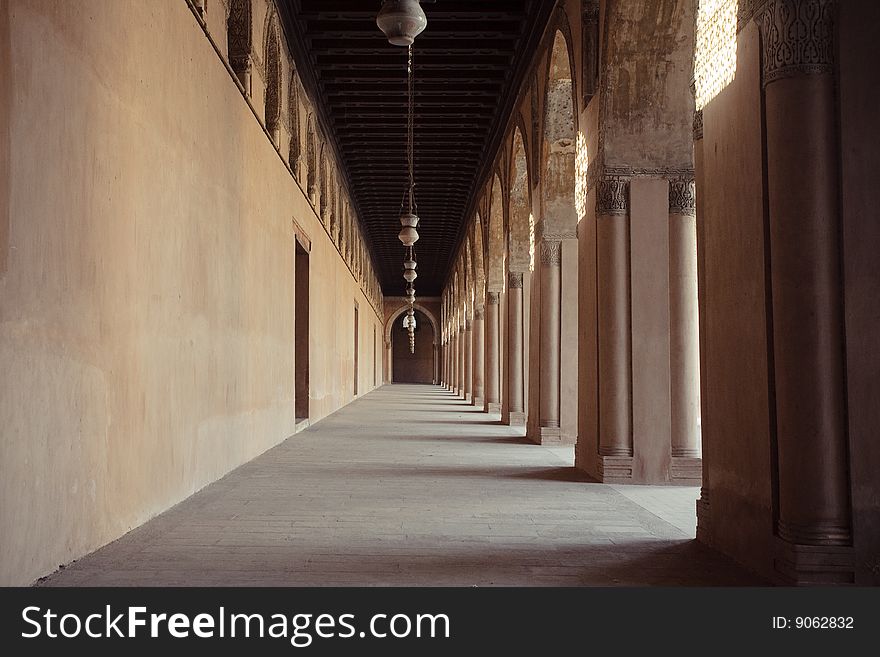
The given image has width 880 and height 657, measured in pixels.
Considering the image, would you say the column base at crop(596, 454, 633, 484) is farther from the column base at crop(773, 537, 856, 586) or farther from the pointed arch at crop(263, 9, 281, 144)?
the pointed arch at crop(263, 9, 281, 144)

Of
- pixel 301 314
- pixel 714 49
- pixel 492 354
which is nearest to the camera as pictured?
pixel 714 49

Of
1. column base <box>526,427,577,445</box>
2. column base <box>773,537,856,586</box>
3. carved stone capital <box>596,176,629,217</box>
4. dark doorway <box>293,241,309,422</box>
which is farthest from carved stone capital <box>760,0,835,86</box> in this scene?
dark doorway <box>293,241,309,422</box>

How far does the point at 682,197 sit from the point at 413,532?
4350 mm

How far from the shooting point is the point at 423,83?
13609 mm

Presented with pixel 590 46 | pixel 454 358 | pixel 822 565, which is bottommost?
pixel 822 565

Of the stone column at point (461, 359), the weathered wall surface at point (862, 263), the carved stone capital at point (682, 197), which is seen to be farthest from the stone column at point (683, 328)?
the stone column at point (461, 359)

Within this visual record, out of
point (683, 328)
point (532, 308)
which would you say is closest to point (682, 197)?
point (683, 328)

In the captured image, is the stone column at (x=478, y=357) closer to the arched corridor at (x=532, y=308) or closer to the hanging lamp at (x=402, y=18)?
the arched corridor at (x=532, y=308)

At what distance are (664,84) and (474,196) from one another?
14.0 meters

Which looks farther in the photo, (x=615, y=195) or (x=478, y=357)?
(x=478, y=357)

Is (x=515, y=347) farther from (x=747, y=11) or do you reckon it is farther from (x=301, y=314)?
(x=747, y=11)

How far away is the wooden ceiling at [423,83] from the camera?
11047 millimetres

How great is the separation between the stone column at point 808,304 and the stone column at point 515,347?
11.1 m

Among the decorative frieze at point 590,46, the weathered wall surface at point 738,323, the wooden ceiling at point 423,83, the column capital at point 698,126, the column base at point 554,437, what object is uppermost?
the wooden ceiling at point 423,83
